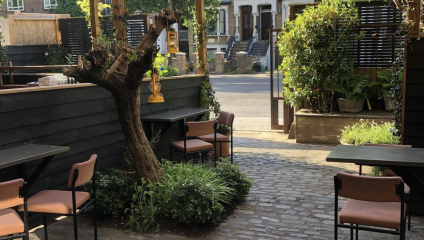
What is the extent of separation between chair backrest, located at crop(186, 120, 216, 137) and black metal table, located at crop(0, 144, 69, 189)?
2480mm

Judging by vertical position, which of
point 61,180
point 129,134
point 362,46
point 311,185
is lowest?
point 311,185

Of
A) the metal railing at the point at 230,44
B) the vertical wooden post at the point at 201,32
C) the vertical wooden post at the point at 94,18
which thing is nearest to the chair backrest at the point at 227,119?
the vertical wooden post at the point at 201,32

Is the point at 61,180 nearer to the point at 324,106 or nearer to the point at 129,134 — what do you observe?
the point at 129,134

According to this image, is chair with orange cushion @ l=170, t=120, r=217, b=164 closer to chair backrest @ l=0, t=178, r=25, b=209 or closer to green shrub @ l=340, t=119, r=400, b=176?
green shrub @ l=340, t=119, r=400, b=176

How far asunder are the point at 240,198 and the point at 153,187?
3.54 feet

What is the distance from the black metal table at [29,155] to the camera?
413 centimetres

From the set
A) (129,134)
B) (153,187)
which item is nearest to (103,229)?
(153,187)

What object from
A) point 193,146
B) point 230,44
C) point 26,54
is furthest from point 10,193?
point 230,44

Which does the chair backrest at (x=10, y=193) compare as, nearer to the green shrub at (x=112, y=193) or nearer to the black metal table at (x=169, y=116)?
the green shrub at (x=112, y=193)

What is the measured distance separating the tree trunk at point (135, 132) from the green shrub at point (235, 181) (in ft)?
2.63

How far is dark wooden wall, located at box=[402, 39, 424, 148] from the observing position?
5.12 m

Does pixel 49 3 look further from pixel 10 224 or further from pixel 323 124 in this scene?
pixel 10 224

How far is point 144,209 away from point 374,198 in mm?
2452

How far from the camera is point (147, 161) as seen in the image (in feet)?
17.9
